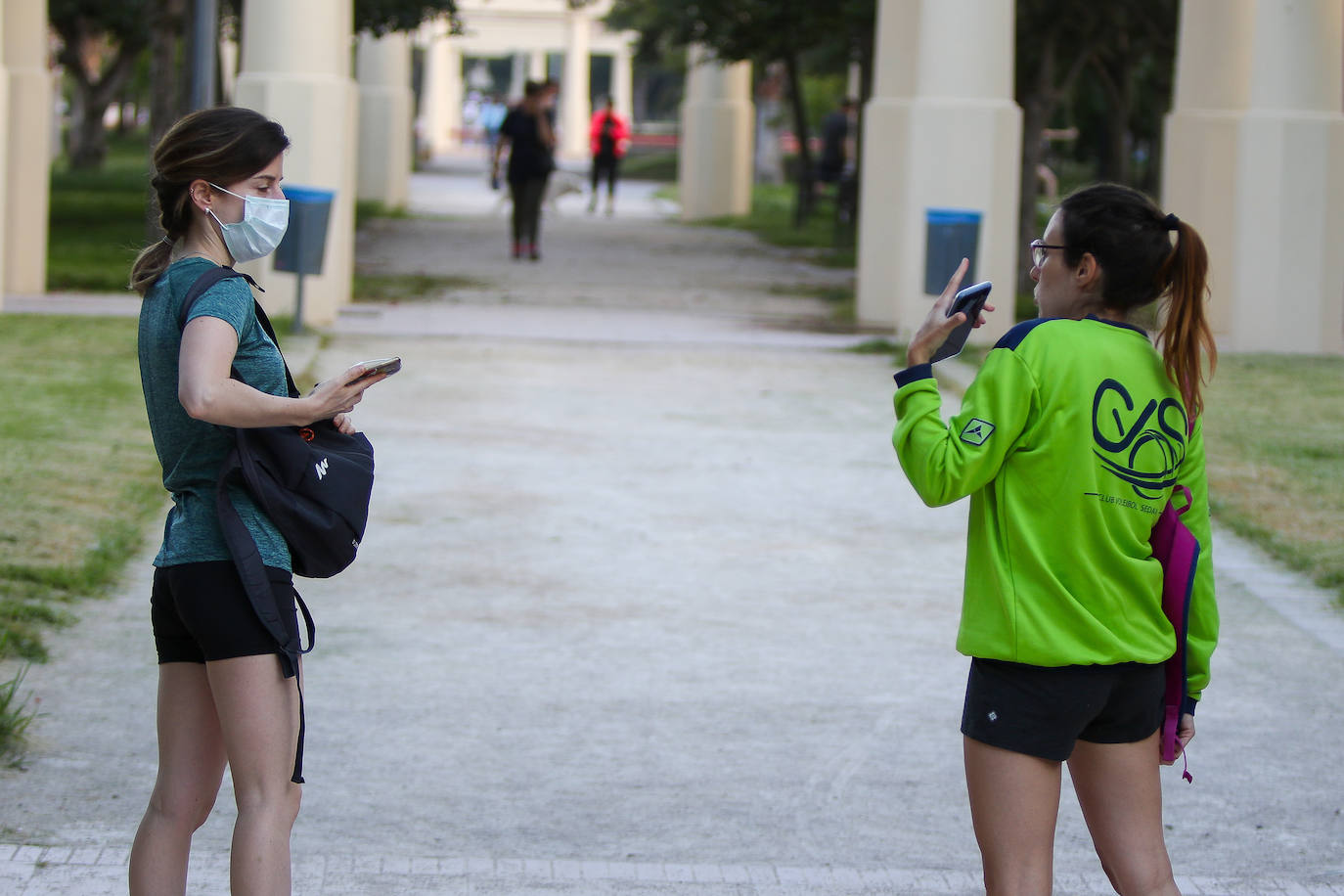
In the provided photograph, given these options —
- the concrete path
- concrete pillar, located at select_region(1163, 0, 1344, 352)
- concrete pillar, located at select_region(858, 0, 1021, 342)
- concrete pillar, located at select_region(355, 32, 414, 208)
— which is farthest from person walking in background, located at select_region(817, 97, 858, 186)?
the concrete path

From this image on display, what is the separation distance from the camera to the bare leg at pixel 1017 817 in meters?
2.98

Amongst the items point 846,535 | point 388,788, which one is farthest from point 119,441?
point 388,788

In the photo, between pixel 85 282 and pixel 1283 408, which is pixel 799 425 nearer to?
pixel 1283 408

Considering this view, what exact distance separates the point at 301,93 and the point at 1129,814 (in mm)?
11962

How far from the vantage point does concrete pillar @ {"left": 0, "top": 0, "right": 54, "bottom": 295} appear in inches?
599

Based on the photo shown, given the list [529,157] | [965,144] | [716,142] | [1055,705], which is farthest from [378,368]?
[716,142]

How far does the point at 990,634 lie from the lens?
9.86ft

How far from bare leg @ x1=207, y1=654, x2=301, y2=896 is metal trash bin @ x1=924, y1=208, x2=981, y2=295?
34.4ft

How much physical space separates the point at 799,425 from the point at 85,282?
827 centimetres

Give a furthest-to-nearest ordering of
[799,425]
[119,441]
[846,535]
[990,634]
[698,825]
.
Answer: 1. [799,425]
2. [119,441]
3. [846,535]
4. [698,825]
5. [990,634]

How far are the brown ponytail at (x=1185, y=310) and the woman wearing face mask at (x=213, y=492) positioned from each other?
1.40 m

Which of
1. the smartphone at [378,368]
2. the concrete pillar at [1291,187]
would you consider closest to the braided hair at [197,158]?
the smartphone at [378,368]

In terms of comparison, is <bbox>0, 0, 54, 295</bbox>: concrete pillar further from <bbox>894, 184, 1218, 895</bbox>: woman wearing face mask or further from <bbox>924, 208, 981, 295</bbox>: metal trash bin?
<bbox>894, 184, 1218, 895</bbox>: woman wearing face mask

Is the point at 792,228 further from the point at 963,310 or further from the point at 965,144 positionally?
the point at 963,310
